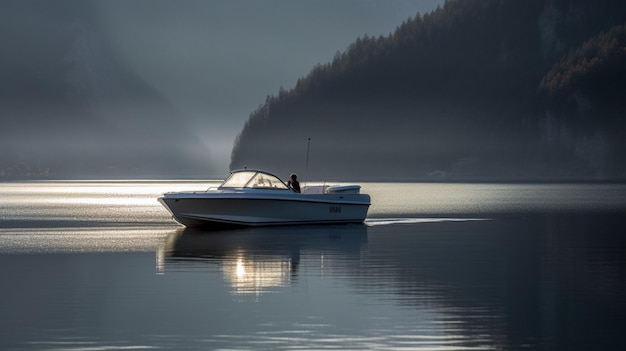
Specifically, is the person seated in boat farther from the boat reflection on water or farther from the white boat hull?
the boat reflection on water

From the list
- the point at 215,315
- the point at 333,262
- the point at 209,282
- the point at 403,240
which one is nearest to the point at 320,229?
the point at 403,240

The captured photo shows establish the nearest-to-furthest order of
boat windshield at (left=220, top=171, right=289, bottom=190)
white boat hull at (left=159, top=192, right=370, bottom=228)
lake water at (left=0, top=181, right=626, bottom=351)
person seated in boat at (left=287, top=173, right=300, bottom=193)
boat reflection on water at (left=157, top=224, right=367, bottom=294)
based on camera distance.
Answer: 1. lake water at (left=0, top=181, right=626, bottom=351)
2. boat reflection on water at (left=157, top=224, right=367, bottom=294)
3. white boat hull at (left=159, top=192, right=370, bottom=228)
4. boat windshield at (left=220, top=171, right=289, bottom=190)
5. person seated in boat at (left=287, top=173, right=300, bottom=193)

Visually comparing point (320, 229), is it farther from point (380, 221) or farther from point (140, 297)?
point (140, 297)

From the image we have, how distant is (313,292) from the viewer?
97.6ft

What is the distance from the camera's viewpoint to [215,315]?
25.4 m

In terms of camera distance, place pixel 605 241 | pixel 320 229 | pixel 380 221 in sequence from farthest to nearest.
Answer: pixel 380 221
pixel 320 229
pixel 605 241

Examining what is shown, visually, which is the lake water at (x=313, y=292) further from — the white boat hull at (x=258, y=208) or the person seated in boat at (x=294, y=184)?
the person seated in boat at (x=294, y=184)

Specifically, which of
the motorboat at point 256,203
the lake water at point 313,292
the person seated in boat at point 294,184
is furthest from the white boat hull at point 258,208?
the lake water at point 313,292

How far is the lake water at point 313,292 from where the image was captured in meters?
22.5

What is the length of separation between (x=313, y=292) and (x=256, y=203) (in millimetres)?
29502

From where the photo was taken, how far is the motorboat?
57.7 metres

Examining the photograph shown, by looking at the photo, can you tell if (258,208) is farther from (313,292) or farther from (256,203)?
(313,292)

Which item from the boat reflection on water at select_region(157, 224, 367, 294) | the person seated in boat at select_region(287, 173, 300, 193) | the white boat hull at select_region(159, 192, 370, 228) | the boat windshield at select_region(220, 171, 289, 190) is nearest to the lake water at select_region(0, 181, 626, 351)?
the boat reflection on water at select_region(157, 224, 367, 294)

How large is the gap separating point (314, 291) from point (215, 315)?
507 cm
